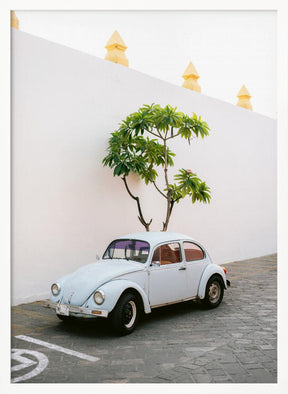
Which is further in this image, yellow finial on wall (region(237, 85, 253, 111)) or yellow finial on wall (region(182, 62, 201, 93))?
yellow finial on wall (region(237, 85, 253, 111))

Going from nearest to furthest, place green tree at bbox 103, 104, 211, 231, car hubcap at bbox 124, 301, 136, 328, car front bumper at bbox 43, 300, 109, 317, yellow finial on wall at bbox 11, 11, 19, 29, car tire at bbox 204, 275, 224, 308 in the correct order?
car front bumper at bbox 43, 300, 109, 317, car hubcap at bbox 124, 301, 136, 328, car tire at bbox 204, 275, 224, 308, yellow finial on wall at bbox 11, 11, 19, 29, green tree at bbox 103, 104, 211, 231

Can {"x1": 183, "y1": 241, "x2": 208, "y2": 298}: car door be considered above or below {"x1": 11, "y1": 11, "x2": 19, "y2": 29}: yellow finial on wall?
below

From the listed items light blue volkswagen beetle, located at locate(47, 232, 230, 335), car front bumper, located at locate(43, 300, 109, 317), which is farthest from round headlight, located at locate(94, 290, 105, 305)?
car front bumper, located at locate(43, 300, 109, 317)

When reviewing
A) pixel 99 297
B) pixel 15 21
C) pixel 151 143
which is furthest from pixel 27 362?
pixel 15 21

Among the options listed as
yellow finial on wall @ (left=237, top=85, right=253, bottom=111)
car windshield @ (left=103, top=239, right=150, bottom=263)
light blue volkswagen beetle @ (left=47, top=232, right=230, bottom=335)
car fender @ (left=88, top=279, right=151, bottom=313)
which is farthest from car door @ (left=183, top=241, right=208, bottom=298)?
yellow finial on wall @ (left=237, top=85, right=253, bottom=111)

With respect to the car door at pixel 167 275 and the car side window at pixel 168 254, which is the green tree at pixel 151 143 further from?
the car door at pixel 167 275

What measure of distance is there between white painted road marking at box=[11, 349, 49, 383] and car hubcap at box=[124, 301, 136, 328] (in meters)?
1.12

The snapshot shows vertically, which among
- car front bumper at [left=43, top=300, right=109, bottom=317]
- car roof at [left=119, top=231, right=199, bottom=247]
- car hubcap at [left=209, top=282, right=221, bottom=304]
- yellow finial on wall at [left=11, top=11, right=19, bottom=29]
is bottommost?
car hubcap at [left=209, top=282, right=221, bottom=304]

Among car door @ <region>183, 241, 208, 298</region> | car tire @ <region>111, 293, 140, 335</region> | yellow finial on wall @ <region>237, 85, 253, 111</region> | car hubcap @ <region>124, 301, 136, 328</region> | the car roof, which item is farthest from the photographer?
yellow finial on wall @ <region>237, 85, 253, 111</region>

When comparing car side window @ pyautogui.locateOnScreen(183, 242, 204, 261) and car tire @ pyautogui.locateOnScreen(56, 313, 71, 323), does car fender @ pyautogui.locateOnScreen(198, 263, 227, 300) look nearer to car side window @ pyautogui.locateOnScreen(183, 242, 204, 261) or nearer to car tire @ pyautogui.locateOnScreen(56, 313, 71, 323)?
car side window @ pyautogui.locateOnScreen(183, 242, 204, 261)

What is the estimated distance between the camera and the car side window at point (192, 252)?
618cm

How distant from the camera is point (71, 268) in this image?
7.21 meters

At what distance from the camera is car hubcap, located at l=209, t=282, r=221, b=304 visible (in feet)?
21.0
